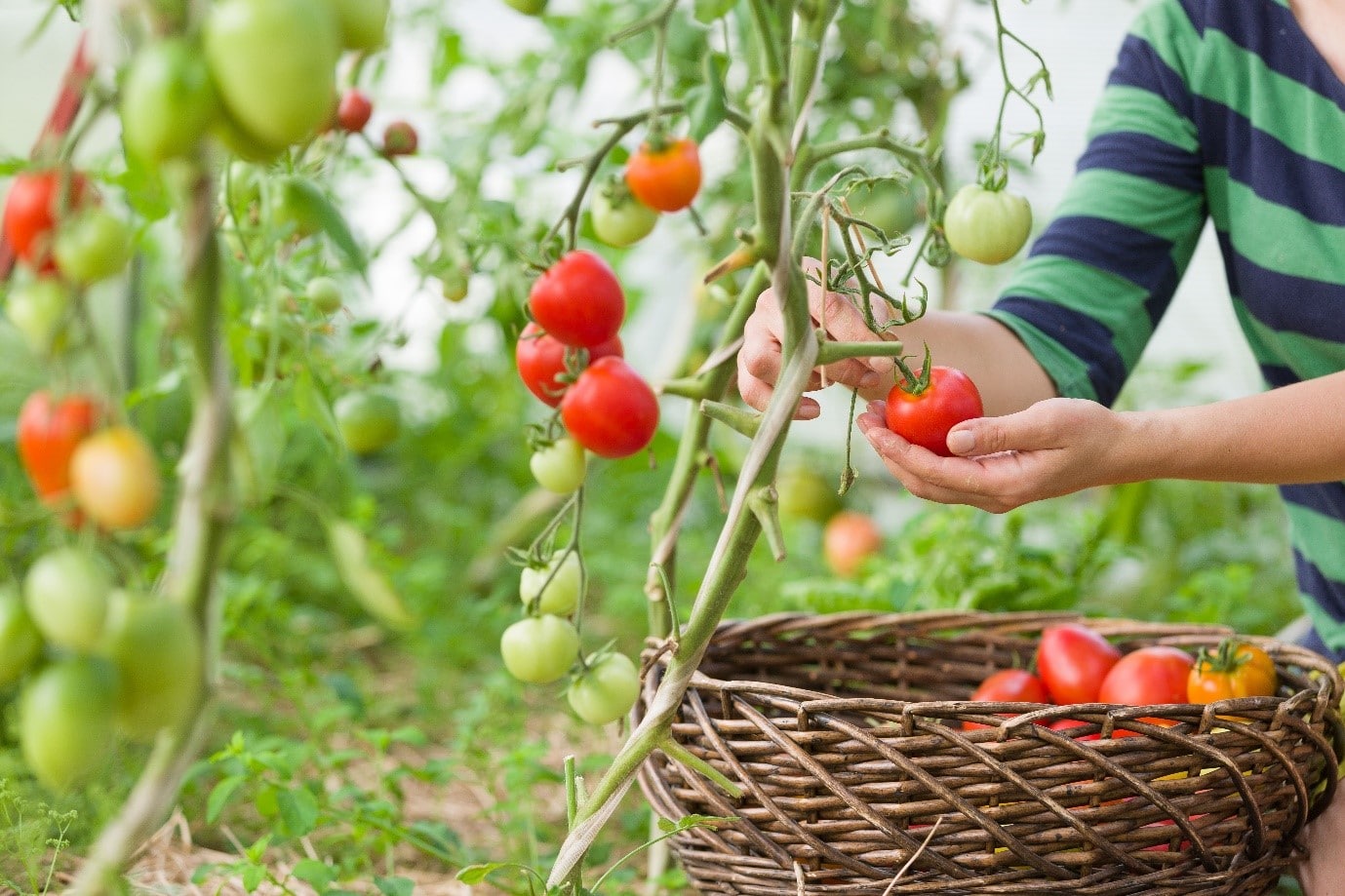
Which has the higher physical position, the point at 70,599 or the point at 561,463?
the point at 70,599

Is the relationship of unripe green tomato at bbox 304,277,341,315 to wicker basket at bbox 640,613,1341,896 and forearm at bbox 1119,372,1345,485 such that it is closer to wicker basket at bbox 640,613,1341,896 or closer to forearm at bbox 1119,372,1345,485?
wicker basket at bbox 640,613,1341,896

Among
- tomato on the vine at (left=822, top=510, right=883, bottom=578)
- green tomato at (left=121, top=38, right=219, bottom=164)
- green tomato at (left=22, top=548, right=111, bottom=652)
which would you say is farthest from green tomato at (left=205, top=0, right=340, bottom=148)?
tomato on the vine at (left=822, top=510, right=883, bottom=578)

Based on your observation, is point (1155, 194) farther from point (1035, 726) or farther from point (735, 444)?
point (735, 444)

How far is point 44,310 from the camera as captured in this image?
37 cm

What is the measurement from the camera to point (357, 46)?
0.39 metres

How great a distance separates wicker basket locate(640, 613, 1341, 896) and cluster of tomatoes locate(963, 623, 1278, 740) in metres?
0.13

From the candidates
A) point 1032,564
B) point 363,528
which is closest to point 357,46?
point 1032,564

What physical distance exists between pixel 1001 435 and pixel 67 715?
0.55 metres

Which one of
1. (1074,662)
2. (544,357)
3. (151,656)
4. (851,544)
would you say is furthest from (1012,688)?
(851,544)

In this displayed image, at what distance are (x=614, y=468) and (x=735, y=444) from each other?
0.80 feet

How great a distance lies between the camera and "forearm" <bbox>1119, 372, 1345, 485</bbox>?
798 mm

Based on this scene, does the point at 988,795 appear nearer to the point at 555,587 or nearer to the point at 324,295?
the point at 555,587

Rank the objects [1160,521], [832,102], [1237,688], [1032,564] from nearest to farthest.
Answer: [1237,688], [1032,564], [832,102], [1160,521]

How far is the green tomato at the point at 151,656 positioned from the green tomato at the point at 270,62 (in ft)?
0.48
